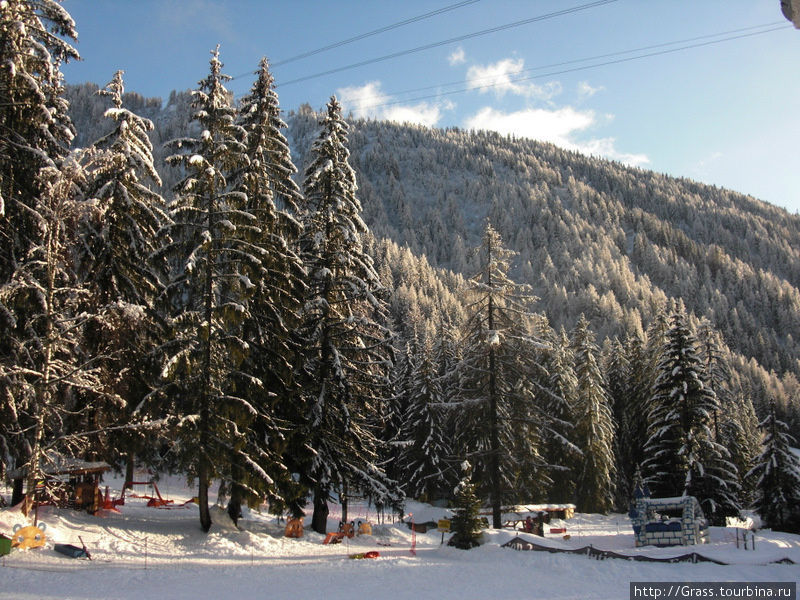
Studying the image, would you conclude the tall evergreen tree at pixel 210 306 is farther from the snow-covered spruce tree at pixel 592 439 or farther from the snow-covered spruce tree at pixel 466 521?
the snow-covered spruce tree at pixel 592 439

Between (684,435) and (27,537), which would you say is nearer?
(27,537)

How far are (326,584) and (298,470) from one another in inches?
273

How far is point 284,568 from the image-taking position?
1586 cm

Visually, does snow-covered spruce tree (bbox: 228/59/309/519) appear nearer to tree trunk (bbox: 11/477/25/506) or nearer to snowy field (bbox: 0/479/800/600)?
snowy field (bbox: 0/479/800/600)

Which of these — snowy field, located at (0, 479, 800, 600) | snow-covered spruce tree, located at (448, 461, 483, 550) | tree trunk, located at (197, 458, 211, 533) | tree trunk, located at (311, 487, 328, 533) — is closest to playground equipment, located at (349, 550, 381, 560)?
snowy field, located at (0, 479, 800, 600)

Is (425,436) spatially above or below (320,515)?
above

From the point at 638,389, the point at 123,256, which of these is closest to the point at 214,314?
the point at 123,256

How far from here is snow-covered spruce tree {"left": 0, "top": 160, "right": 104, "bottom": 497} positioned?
14.4 meters

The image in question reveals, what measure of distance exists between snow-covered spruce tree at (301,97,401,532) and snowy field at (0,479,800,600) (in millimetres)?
2977

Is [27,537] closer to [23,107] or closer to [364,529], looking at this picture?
[23,107]

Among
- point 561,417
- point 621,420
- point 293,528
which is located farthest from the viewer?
point 621,420

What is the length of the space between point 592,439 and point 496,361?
18.2 metres

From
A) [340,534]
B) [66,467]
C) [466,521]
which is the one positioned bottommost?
[340,534]

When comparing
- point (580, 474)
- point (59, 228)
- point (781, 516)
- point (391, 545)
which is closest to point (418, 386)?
point (580, 474)
